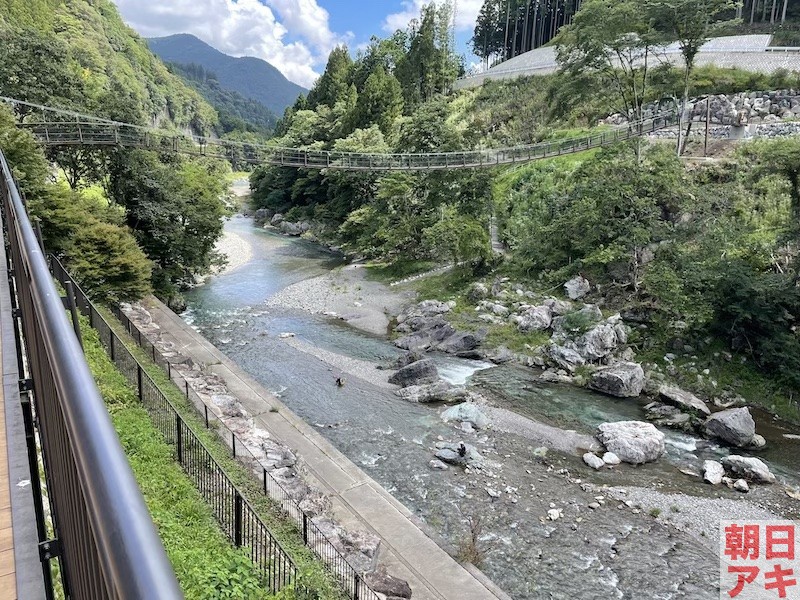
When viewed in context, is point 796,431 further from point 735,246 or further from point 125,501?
point 125,501

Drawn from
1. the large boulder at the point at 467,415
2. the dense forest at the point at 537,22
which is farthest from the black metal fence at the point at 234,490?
the dense forest at the point at 537,22

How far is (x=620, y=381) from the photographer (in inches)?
537

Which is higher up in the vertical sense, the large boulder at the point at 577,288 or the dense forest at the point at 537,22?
the dense forest at the point at 537,22

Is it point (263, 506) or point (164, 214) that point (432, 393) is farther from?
point (164, 214)

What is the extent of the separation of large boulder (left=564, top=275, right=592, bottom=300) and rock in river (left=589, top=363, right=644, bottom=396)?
4.30m

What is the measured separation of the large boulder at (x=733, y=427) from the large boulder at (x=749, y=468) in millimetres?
684

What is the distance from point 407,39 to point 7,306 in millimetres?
55275

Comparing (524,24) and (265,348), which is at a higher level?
(524,24)

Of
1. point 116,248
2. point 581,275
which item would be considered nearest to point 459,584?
point 116,248

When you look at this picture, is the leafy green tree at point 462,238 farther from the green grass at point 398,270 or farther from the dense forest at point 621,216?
the green grass at point 398,270

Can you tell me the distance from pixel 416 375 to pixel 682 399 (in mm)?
6290

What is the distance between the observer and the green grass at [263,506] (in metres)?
6.04

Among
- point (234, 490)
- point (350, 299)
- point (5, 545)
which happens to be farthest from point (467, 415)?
point (5, 545)

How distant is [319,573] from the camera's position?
244 inches
